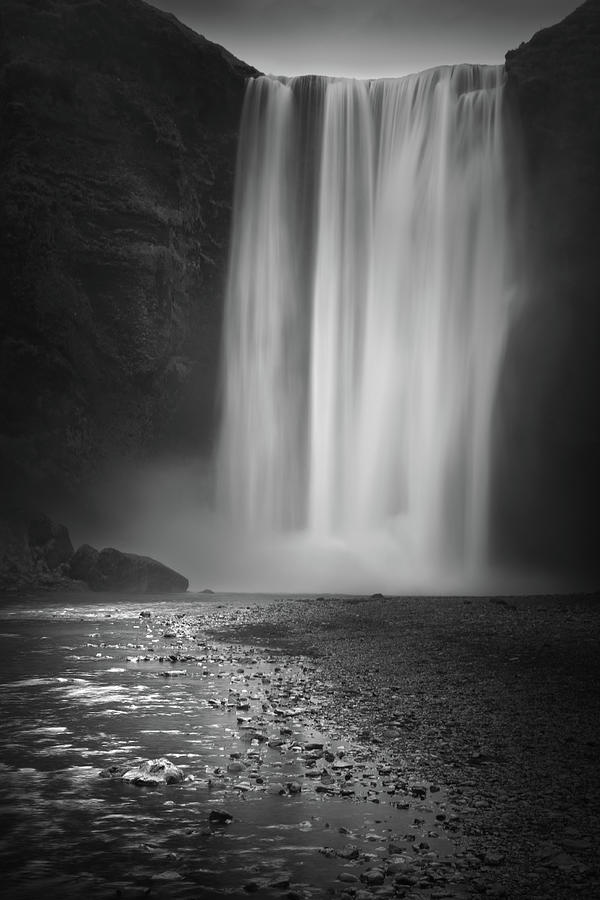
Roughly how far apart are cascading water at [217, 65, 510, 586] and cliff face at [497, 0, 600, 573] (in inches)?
61.1

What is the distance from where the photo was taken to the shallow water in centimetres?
577

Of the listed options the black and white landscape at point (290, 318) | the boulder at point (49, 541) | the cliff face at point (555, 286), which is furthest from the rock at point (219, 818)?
the cliff face at point (555, 286)

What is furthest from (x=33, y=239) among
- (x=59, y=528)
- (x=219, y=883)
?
(x=219, y=883)

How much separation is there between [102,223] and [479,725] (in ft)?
129

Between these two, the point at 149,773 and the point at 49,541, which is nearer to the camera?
the point at 149,773

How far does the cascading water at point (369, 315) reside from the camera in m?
41.5

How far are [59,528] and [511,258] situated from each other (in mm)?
27869

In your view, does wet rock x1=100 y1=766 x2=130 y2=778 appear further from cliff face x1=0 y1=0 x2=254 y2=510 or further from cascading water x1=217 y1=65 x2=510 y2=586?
cliff face x1=0 y1=0 x2=254 y2=510

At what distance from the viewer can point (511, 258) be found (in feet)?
142

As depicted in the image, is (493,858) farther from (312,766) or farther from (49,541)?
(49,541)

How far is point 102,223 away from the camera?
43.4 metres

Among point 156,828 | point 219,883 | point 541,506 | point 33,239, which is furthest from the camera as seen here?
point 541,506

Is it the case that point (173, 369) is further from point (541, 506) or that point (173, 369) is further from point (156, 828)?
point (156, 828)

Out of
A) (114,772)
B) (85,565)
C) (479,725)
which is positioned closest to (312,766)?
(114,772)
